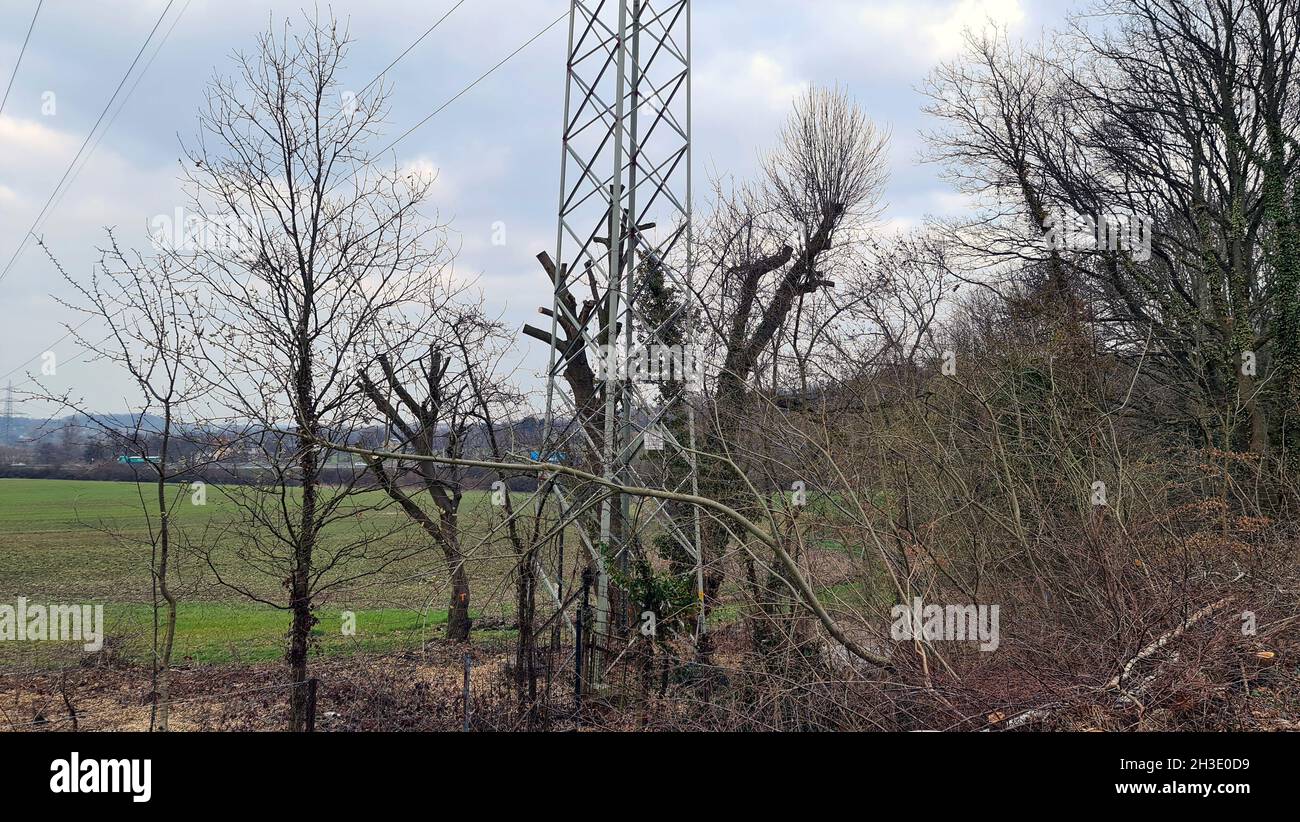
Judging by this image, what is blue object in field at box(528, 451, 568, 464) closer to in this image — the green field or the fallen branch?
the green field

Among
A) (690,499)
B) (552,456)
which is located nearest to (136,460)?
(552,456)

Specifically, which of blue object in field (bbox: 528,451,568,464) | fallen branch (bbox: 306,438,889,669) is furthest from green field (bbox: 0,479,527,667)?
fallen branch (bbox: 306,438,889,669)

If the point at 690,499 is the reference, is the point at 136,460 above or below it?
above

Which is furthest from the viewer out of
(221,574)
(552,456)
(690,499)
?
(221,574)

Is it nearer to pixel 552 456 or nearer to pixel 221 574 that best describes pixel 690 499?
pixel 552 456

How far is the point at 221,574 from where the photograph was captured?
11.0m

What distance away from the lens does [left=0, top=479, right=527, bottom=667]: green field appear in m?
7.25

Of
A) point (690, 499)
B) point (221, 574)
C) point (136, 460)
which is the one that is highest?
point (136, 460)

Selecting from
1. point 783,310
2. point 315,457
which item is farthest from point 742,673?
point 783,310

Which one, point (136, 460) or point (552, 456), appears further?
point (552, 456)

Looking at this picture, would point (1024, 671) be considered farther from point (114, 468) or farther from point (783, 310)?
point (783, 310)

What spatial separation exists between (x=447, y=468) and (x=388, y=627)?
285 inches

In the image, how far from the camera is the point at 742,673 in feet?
20.8

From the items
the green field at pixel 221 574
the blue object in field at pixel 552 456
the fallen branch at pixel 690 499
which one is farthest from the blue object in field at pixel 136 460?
the blue object in field at pixel 552 456
